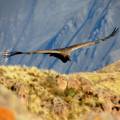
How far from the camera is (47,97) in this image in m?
29.2

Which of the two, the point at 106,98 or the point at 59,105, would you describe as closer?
the point at 59,105

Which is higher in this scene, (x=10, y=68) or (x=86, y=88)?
(x=10, y=68)

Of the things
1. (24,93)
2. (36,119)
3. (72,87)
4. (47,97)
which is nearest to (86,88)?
(72,87)

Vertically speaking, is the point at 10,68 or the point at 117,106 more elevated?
the point at 10,68

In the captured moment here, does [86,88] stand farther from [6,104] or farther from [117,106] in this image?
[6,104]

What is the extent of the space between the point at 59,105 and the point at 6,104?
21.7 m

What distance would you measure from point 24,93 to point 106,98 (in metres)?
7.67

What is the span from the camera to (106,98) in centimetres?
3300

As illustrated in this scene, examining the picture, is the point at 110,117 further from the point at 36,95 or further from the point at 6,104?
the point at 36,95

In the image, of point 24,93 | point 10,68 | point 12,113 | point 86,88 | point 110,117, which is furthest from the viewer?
point 10,68

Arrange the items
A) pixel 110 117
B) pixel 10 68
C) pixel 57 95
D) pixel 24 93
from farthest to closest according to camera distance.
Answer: pixel 10 68, pixel 57 95, pixel 24 93, pixel 110 117

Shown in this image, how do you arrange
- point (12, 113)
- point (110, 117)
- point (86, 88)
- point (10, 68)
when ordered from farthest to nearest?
point (10, 68)
point (86, 88)
point (110, 117)
point (12, 113)

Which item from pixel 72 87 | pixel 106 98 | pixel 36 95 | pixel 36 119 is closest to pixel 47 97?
pixel 36 95

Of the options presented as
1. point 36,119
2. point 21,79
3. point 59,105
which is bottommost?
point 36,119
